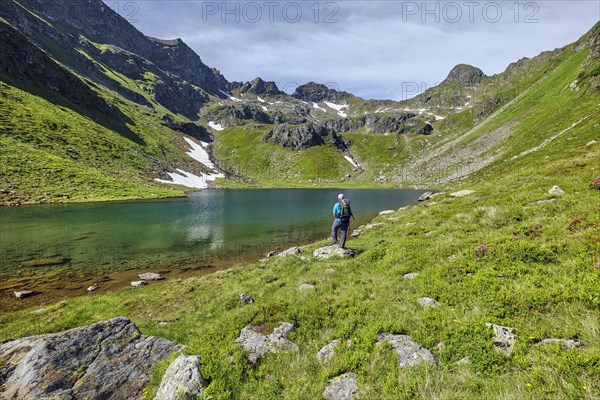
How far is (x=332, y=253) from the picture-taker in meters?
18.8

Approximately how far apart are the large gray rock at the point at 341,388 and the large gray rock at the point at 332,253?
11.6m

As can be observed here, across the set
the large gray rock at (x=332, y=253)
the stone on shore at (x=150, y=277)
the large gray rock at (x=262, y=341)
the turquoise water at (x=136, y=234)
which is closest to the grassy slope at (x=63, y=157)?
the turquoise water at (x=136, y=234)

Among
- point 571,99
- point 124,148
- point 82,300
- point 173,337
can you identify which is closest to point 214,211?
point 82,300

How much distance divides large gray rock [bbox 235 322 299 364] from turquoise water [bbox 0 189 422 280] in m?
20.3

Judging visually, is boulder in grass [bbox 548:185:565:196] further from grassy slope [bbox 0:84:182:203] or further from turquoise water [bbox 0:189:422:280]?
grassy slope [bbox 0:84:182:203]

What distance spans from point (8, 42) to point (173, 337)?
7136 inches

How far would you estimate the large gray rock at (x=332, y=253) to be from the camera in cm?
1826

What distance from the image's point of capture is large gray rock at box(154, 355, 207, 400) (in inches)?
250

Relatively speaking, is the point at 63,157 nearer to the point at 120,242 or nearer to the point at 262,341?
the point at 120,242

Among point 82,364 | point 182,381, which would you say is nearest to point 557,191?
point 182,381

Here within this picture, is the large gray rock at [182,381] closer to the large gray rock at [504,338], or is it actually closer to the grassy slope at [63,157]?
the large gray rock at [504,338]

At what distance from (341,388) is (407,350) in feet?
6.58

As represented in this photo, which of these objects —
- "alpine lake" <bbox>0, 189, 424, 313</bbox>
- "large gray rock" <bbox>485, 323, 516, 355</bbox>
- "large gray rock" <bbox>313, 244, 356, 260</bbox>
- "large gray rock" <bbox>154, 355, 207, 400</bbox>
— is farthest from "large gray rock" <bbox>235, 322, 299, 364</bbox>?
"alpine lake" <bbox>0, 189, 424, 313</bbox>

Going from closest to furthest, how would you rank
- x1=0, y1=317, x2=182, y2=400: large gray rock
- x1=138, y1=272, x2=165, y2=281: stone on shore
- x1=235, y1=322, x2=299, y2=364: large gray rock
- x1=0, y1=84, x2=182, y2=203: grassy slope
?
1. x1=0, y1=317, x2=182, y2=400: large gray rock
2. x1=235, y1=322, x2=299, y2=364: large gray rock
3. x1=138, y1=272, x2=165, y2=281: stone on shore
4. x1=0, y1=84, x2=182, y2=203: grassy slope
